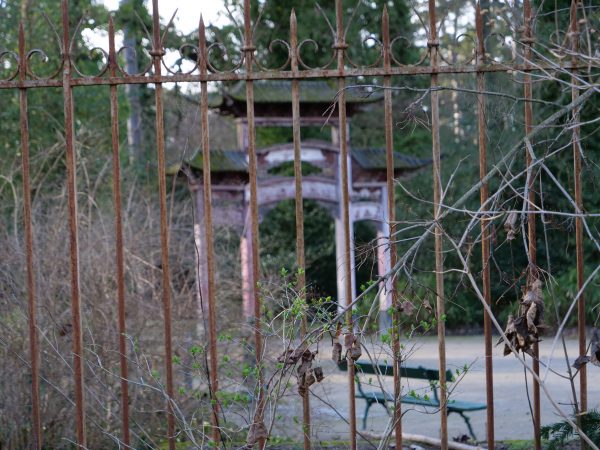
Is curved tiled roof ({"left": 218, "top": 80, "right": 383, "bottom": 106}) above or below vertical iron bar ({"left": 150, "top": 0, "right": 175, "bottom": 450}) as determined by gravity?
above

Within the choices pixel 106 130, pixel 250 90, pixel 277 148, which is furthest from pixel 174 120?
pixel 250 90

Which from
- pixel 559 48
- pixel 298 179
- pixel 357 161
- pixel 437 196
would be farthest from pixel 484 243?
pixel 357 161

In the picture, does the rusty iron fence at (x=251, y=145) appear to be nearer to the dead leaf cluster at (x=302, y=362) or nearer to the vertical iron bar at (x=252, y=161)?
the vertical iron bar at (x=252, y=161)

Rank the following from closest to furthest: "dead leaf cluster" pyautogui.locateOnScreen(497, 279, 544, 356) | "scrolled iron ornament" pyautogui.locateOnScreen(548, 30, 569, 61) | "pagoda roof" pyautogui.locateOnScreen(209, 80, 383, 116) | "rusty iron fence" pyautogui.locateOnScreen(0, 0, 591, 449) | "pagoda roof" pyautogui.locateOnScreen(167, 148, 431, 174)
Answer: "scrolled iron ornament" pyautogui.locateOnScreen(548, 30, 569, 61)
"dead leaf cluster" pyautogui.locateOnScreen(497, 279, 544, 356)
"rusty iron fence" pyautogui.locateOnScreen(0, 0, 591, 449)
"pagoda roof" pyautogui.locateOnScreen(167, 148, 431, 174)
"pagoda roof" pyautogui.locateOnScreen(209, 80, 383, 116)

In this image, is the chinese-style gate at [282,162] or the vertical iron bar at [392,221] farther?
the chinese-style gate at [282,162]

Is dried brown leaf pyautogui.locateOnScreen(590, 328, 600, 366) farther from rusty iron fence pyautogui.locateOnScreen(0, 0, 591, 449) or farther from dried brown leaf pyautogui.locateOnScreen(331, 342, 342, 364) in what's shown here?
dried brown leaf pyautogui.locateOnScreen(331, 342, 342, 364)

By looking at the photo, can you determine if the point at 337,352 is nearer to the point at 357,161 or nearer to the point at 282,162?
the point at 282,162

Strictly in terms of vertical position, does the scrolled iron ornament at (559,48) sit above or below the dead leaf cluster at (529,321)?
above

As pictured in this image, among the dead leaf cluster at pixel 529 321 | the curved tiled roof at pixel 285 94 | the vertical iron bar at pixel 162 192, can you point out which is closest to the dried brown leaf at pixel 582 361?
the dead leaf cluster at pixel 529 321

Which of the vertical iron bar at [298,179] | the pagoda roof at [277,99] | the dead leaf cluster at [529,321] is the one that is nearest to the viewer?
the dead leaf cluster at [529,321]

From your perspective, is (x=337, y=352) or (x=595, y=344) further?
(x=595, y=344)

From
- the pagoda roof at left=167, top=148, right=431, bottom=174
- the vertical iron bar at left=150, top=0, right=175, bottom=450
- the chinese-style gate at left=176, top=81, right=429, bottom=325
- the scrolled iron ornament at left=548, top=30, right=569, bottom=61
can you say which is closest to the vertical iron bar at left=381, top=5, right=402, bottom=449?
the scrolled iron ornament at left=548, top=30, right=569, bottom=61

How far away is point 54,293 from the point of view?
6668 mm

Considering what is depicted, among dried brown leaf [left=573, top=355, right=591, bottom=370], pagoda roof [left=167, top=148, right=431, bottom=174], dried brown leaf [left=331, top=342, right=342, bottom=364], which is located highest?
pagoda roof [left=167, top=148, right=431, bottom=174]
